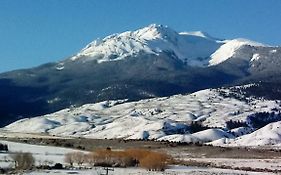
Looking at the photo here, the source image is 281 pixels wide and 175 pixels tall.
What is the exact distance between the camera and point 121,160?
9588 centimetres

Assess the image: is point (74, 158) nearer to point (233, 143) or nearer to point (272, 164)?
point (272, 164)

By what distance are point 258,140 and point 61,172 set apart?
359ft

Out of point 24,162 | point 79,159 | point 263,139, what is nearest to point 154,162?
point 79,159

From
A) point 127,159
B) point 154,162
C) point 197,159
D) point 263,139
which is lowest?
point 154,162

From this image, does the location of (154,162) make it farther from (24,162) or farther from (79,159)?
(24,162)

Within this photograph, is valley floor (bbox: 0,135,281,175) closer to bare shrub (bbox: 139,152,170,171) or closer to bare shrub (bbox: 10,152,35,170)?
bare shrub (bbox: 139,152,170,171)

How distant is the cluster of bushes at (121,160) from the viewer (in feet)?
302

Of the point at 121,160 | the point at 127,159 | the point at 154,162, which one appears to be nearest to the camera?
the point at 154,162

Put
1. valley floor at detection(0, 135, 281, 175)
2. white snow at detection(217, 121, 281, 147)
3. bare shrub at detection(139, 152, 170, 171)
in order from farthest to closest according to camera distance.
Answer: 1. white snow at detection(217, 121, 281, 147)
2. bare shrub at detection(139, 152, 170, 171)
3. valley floor at detection(0, 135, 281, 175)

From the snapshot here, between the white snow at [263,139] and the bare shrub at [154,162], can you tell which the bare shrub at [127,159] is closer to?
the bare shrub at [154,162]

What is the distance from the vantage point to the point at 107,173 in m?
77.1

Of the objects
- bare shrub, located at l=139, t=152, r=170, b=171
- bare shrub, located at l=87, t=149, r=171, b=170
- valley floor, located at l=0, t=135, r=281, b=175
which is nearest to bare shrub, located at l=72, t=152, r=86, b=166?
bare shrub, located at l=87, t=149, r=171, b=170

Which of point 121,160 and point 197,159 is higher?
point 197,159

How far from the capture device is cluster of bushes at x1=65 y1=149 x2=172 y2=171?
302 ft
